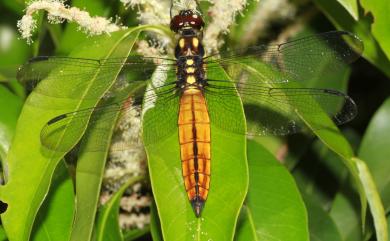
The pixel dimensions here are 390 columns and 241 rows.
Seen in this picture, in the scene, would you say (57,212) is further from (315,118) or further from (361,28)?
(361,28)

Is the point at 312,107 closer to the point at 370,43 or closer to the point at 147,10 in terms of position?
the point at 370,43

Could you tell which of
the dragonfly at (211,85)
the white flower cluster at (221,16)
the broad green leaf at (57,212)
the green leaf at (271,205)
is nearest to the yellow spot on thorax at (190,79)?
the dragonfly at (211,85)

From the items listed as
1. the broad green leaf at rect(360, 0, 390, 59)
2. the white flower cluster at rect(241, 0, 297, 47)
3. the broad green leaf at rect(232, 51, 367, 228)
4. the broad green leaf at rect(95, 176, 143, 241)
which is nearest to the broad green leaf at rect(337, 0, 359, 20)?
the broad green leaf at rect(360, 0, 390, 59)

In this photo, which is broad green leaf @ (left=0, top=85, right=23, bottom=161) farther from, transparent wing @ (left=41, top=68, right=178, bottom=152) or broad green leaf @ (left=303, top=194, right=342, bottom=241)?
broad green leaf @ (left=303, top=194, right=342, bottom=241)

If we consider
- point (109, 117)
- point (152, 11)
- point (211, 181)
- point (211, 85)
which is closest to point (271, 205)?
point (211, 181)

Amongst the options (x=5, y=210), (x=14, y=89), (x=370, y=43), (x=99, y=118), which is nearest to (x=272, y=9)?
(x=370, y=43)

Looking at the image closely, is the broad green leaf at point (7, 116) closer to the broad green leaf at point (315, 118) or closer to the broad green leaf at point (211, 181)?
the broad green leaf at point (211, 181)
